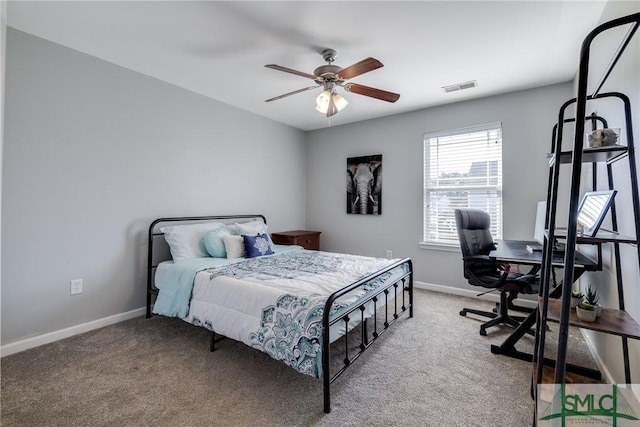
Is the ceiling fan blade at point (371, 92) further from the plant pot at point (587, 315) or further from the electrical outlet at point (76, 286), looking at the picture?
the electrical outlet at point (76, 286)

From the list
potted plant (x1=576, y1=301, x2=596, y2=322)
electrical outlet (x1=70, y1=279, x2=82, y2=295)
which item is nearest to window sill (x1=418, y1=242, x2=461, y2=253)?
potted plant (x1=576, y1=301, x2=596, y2=322)

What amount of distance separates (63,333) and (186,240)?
125 centimetres

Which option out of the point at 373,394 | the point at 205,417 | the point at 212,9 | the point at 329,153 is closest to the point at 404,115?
the point at 329,153

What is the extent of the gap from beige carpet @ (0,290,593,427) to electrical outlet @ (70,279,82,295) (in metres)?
0.40

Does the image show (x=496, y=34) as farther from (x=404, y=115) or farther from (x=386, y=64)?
(x=404, y=115)

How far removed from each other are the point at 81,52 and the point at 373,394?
368 cm

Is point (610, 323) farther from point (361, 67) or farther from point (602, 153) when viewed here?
point (361, 67)

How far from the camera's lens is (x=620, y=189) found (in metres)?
1.71

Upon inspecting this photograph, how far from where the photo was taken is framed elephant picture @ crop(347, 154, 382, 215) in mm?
4398

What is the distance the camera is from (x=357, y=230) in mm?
4637

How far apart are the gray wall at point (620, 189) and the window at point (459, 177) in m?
1.35

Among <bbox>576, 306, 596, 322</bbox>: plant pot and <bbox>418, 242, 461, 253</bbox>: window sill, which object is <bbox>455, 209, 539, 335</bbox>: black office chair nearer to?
<bbox>418, 242, 461, 253</bbox>: window sill

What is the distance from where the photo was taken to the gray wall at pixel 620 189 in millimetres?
1483

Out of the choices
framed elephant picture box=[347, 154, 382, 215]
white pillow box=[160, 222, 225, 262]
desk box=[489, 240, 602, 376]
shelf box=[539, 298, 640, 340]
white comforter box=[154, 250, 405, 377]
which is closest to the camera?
shelf box=[539, 298, 640, 340]
